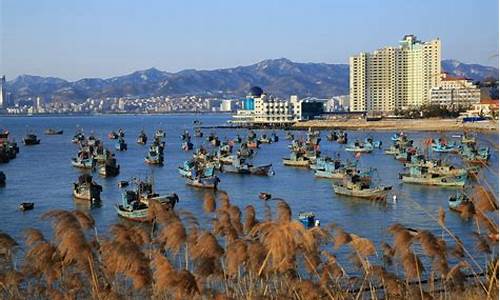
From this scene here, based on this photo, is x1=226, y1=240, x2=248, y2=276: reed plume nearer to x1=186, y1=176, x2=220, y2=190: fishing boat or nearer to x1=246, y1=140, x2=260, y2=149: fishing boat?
x1=186, y1=176, x2=220, y2=190: fishing boat

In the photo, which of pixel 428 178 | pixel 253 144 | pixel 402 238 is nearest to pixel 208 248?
pixel 402 238

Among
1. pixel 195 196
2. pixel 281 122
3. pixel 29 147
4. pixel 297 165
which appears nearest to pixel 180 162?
pixel 297 165

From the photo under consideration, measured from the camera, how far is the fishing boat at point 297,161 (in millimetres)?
25811

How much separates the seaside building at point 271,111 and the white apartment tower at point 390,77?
20852 mm

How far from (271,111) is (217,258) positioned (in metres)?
58.3

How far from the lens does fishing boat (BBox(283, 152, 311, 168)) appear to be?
25.8m

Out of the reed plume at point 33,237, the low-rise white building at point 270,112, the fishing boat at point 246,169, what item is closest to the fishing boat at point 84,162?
the fishing boat at point 246,169

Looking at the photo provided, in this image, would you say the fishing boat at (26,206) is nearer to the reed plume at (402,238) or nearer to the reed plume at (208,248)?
the reed plume at (208,248)

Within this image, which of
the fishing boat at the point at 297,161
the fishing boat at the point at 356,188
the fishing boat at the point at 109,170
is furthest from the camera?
the fishing boat at the point at 297,161

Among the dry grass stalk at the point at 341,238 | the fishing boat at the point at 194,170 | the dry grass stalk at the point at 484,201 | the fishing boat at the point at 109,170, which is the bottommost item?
the fishing boat at the point at 109,170

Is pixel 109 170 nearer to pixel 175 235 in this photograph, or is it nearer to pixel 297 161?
pixel 297 161

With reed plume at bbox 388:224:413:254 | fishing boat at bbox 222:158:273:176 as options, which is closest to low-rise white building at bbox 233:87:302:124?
fishing boat at bbox 222:158:273:176

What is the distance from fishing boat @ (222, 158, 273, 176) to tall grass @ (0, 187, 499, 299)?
19.3m

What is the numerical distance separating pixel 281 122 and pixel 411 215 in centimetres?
4768
